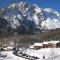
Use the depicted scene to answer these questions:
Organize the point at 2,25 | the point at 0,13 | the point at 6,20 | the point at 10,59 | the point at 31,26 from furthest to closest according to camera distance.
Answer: the point at 31,26
the point at 6,20
the point at 2,25
the point at 0,13
the point at 10,59

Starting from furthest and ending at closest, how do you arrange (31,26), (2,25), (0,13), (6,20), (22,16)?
1. (22,16)
2. (31,26)
3. (6,20)
4. (2,25)
5. (0,13)

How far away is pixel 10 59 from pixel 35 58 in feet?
9.46

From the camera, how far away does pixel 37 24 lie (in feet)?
655

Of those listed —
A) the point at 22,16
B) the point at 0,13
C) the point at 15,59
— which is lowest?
the point at 15,59

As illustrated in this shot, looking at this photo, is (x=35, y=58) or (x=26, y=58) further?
(x=26, y=58)

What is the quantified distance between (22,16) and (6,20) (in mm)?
51398

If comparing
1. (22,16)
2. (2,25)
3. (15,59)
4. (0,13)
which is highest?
(22,16)

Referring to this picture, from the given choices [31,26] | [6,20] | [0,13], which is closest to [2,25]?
[6,20]

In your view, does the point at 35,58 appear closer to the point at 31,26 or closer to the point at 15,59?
the point at 15,59

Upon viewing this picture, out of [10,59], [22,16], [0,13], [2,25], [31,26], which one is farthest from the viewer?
[22,16]

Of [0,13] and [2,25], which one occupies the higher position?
[2,25]

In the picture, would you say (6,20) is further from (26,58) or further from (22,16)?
(26,58)

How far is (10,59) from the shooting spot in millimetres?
25906

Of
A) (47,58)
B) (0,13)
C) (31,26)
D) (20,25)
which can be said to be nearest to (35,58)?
(47,58)
